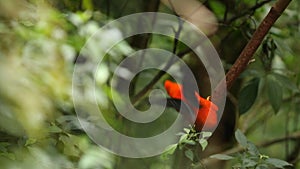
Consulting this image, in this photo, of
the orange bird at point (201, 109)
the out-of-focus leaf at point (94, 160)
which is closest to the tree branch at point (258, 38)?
the orange bird at point (201, 109)

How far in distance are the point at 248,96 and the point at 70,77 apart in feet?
1.60

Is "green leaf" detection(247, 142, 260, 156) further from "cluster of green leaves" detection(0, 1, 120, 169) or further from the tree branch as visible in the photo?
"cluster of green leaves" detection(0, 1, 120, 169)

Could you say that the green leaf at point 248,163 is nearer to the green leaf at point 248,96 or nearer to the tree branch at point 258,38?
the tree branch at point 258,38

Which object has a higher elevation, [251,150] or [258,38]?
[258,38]

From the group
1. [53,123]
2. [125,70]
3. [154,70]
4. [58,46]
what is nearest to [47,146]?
[53,123]

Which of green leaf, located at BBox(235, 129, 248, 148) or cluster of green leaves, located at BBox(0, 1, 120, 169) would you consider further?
green leaf, located at BBox(235, 129, 248, 148)

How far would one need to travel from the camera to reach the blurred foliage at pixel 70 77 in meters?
0.72

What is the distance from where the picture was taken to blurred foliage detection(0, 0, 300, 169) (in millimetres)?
721

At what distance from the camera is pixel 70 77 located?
38.4 inches

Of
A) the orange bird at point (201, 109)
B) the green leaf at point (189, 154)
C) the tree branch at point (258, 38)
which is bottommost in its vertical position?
the green leaf at point (189, 154)

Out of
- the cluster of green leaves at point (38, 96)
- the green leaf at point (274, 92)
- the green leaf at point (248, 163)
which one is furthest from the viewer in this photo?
the green leaf at point (274, 92)

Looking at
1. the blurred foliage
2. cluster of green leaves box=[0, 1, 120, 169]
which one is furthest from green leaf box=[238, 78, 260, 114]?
cluster of green leaves box=[0, 1, 120, 169]

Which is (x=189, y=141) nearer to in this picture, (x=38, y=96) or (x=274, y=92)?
(x=38, y=96)

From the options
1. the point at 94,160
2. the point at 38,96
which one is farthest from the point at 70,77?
the point at 38,96
